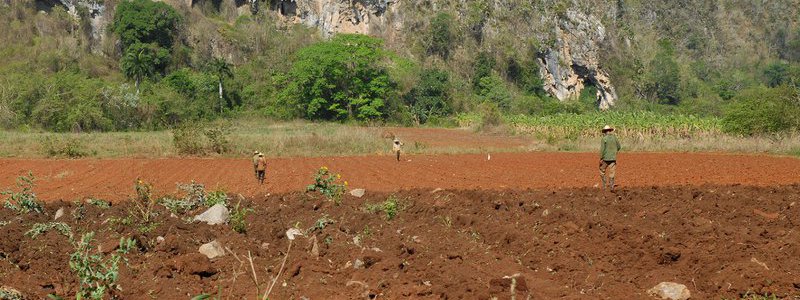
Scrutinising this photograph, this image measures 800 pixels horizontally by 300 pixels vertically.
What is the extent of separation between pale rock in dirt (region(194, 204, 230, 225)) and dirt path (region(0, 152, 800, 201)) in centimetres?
578

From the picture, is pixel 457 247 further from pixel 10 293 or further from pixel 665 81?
pixel 665 81

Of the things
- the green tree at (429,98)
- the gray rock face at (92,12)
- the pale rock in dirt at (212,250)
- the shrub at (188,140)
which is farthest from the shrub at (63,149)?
the gray rock face at (92,12)

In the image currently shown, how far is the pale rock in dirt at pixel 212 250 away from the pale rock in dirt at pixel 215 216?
1576 millimetres

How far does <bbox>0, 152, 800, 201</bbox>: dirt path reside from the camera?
60.4ft

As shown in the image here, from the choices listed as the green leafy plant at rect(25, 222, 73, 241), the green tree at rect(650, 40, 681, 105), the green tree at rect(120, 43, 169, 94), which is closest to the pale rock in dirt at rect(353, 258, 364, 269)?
the green leafy plant at rect(25, 222, 73, 241)

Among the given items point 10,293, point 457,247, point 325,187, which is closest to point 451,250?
point 457,247

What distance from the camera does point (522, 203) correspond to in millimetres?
11531

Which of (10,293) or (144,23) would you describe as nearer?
(10,293)

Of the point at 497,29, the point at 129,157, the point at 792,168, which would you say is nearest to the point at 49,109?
the point at 129,157

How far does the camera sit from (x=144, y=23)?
65.0 meters

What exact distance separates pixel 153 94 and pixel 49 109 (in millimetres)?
7081

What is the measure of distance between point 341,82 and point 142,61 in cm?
1608

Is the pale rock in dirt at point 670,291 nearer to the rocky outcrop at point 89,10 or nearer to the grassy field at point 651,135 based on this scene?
the grassy field at point 651,135

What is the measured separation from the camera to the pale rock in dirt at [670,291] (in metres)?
7.09
